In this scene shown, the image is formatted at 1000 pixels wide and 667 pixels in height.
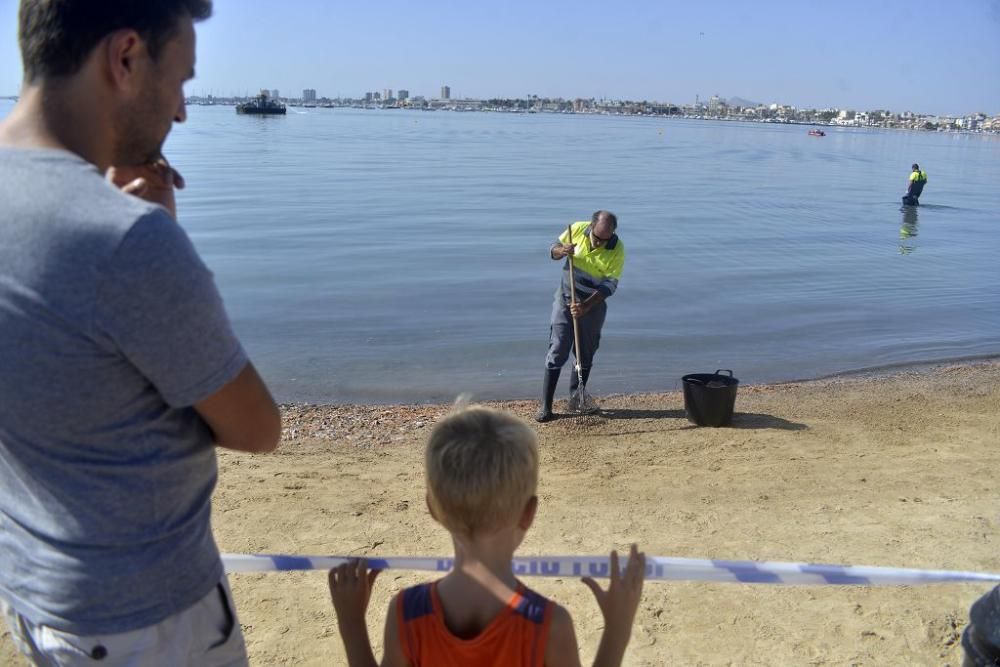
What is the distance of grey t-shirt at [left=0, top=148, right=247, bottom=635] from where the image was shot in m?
1.34

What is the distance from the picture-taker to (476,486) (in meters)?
1.81

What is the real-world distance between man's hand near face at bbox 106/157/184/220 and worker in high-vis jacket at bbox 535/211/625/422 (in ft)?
22.2

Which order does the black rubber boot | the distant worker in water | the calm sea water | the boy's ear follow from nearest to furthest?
the boy's ear, the black rubber boot, the calm sea water, the distant worker in water

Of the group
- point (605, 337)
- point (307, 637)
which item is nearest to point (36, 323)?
point (307, 637)

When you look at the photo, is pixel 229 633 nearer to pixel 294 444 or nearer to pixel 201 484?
pixel 201 484

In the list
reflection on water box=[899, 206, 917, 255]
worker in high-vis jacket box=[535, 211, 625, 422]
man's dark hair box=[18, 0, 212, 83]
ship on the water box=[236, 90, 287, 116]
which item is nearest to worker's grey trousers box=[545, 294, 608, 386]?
worker in high-vis jacket box=[535, 211, 625, 422]

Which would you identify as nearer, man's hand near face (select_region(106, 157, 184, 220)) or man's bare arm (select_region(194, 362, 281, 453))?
man's bare arm (select_region(194, 362, 281, 453))

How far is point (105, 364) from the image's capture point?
1.41 meters

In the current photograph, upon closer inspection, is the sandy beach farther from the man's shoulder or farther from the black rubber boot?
the man's shoulder

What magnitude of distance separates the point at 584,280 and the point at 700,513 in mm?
3556

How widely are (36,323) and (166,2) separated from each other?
638 millimetres

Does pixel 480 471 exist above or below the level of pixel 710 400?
above

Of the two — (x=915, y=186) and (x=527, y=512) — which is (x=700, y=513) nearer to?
(x=527, y=512)

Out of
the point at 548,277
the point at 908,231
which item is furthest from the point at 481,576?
the point at 908,231
